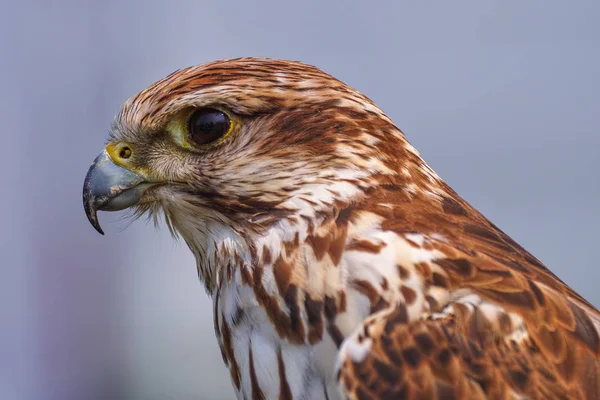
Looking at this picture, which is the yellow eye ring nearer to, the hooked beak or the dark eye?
the dark eye

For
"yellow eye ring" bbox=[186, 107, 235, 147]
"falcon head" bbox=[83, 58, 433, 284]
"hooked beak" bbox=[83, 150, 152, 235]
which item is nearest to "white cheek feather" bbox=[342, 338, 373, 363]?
"falcon head" bbox=[83, 58, 433, 284]

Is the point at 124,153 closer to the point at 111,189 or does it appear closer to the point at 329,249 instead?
the point at 111,189

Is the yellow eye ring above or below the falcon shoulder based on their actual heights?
above

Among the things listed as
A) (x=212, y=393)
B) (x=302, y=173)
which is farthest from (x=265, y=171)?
(x=212, y=393)

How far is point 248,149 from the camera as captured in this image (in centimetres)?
206

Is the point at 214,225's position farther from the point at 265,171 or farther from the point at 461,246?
the point at 461,246

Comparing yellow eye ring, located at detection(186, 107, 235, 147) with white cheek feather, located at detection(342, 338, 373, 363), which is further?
yellow eye ring, located at detection(186, 107, 235, 147)

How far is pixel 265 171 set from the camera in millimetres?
2031

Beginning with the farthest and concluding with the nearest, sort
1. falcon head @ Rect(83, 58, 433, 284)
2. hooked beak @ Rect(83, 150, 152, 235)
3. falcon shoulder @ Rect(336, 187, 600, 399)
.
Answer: hooked beak @ Rect(83, 150, 152, 235)
falcon head @ Rect(83, 58, 433, 284)
falcon shoulder @ Rect(336, 187, 600, 399)

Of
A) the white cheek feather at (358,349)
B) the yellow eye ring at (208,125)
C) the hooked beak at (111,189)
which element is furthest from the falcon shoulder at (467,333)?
the hooked beak at (111,189)

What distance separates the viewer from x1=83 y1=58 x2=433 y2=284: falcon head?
2.01 meters

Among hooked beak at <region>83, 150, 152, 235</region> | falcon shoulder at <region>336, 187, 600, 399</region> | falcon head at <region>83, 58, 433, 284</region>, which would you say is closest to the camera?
falcon shoulder at <region>336, 187, 600, 399</region>

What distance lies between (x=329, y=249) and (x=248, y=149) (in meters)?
0.36

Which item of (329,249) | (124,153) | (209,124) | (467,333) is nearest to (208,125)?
(209,124)
